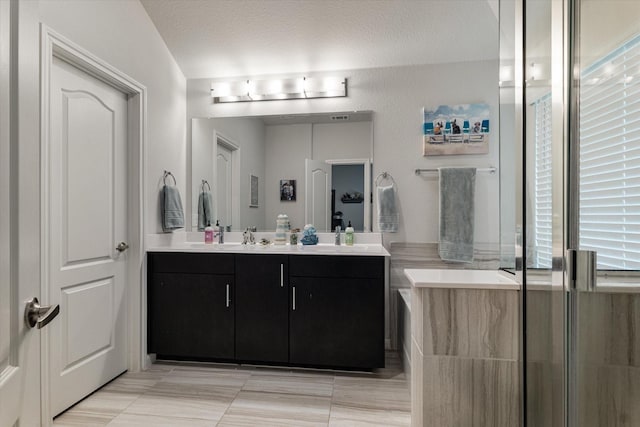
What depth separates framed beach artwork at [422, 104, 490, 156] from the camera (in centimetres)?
266

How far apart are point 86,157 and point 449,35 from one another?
2.60 m

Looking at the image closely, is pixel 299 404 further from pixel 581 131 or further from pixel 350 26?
pixel 350 26

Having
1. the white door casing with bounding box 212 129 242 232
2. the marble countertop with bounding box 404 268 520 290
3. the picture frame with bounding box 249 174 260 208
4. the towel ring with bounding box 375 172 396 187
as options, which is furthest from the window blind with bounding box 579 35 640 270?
the white door casing with bounding box 212 129 242 232

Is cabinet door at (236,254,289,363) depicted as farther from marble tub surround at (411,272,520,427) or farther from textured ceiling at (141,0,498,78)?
textured ceiling at (141,0,498,78)

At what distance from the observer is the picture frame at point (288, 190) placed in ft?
9.48

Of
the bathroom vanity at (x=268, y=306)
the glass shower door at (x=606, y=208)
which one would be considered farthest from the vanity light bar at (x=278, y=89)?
the glass shower door at (x=606, y=208)

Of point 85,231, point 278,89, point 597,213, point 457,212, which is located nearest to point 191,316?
point 85,231

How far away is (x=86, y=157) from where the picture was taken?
198 cm

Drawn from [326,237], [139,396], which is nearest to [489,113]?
[326,237]

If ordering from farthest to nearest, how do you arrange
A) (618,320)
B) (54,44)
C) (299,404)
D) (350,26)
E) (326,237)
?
1. (326,237)
2. (350,26)
3. (299,404)
4. (54,44)
5. (618,320)

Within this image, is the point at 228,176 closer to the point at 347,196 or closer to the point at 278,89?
the point at 278,89

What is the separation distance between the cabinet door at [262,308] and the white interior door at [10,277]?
1.63m

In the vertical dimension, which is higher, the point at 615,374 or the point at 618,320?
the point at 618,320

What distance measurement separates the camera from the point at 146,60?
244 centimetres
